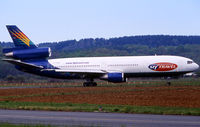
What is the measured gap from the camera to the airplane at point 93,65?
191 ft

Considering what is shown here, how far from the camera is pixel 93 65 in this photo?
199 feet

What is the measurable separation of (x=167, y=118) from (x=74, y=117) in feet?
17.3

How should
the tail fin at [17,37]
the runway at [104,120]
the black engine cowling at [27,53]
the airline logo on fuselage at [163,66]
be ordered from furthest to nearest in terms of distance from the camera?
the black engine cowling at [27,53] < the tail fin at [17,37] < the airline logo on fuselage at [163,66] < the runway at [104,120]

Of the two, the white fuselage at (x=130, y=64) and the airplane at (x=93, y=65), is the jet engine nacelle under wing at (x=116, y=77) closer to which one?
the airplane at (x=93, y=65)

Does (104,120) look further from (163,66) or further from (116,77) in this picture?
(163,66)

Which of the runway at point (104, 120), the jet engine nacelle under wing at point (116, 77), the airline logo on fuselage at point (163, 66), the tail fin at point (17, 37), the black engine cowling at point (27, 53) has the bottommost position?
the runway at point (104, 120)

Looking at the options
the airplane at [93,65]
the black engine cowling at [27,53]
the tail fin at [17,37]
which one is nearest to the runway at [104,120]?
the airplane at [93,65]

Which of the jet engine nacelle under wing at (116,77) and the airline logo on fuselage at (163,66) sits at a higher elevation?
the airline logo on fuselage at (163,66)

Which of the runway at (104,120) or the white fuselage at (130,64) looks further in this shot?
the white fuselage at (130,64)

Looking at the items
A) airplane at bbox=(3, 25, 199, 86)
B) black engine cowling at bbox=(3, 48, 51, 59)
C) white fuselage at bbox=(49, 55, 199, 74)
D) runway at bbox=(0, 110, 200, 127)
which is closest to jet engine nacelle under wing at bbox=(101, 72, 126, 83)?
airplane at bbox=(3, 25, 199, 86)

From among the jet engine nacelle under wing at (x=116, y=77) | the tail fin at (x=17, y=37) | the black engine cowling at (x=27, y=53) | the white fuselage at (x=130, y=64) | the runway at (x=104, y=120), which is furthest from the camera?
the black engine cowling at (x=27, y=53)

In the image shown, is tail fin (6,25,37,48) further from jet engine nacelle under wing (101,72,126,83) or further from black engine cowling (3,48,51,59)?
jet engine nacelle under wing (101,72,126,83)

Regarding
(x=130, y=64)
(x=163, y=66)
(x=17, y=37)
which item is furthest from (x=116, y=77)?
(x=17, y=37)

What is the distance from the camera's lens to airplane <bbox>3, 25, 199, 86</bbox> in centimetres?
5828
